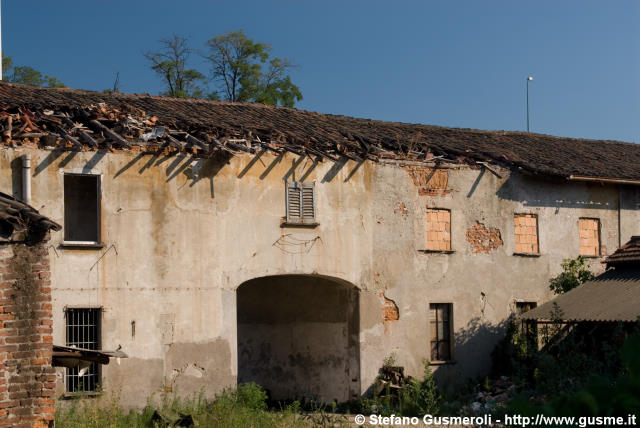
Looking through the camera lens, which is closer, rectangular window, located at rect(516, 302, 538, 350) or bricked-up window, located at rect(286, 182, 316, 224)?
bricked-up window, located at rect(286, 182, 316, 224)

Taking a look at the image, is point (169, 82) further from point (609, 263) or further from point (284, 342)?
point (609, 263)

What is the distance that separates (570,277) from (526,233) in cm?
165

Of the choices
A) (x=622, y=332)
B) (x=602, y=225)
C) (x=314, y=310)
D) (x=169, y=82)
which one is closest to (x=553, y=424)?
(x=622, y=332)

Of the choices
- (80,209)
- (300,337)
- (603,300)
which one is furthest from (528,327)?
(80,209)

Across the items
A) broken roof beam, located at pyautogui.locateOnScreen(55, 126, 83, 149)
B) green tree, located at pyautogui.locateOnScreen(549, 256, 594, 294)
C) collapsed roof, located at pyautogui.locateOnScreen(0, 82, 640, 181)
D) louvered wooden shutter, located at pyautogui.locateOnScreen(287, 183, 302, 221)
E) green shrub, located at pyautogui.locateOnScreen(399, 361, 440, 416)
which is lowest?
green shrub, located at pyautogui.locateOnScreen(399, 361, 440, 416)

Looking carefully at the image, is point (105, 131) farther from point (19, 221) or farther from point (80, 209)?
point (19, 221)

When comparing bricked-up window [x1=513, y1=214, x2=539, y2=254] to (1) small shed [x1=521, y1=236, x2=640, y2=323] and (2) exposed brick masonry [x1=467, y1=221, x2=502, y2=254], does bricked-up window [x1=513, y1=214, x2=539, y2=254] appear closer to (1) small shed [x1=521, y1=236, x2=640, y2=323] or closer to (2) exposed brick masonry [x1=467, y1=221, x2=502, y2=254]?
(2) exposed brick masonry [x1=467, y1=221, x2=502, y2=254]

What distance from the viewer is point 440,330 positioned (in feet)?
69.7

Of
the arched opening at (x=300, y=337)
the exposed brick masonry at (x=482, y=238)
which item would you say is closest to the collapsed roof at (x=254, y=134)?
the exposed brick masonry at (x=482, y=238)

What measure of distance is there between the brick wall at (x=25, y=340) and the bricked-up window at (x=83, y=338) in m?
6.48

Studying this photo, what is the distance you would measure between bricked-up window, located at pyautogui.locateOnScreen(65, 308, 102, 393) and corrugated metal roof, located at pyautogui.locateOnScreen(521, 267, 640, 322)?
404 inches

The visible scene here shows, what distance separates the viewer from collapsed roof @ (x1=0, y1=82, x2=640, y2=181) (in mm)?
17219

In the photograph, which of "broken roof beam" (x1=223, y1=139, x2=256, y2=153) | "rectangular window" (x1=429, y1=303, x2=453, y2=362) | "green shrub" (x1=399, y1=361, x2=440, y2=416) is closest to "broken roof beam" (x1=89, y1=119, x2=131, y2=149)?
"broken roof beam" (x1=223, y1=139, x2=256, y2=153)

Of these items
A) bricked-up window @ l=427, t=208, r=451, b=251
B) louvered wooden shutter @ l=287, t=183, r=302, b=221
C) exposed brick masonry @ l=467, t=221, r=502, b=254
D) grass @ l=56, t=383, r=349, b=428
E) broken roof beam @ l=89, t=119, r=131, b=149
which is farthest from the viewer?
exposed brick masonry @ l=467, t=221, r=502, b=254
